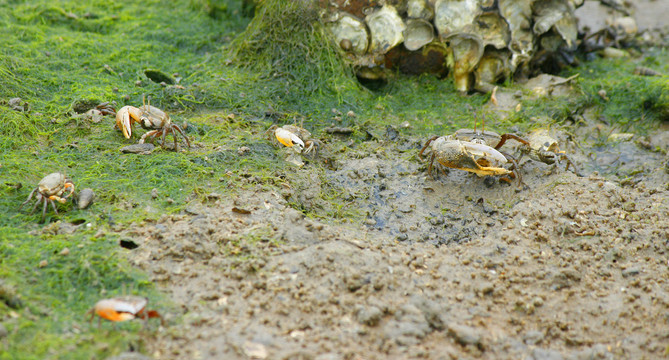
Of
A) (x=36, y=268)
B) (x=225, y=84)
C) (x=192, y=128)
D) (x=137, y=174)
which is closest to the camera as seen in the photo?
(x=36, y=268)

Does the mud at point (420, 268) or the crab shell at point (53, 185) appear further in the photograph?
the crab shell at point (53, 185)

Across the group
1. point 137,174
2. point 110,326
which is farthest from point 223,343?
point 137,174

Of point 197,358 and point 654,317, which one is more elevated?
point 197,358

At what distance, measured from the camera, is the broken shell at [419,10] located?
269 inches

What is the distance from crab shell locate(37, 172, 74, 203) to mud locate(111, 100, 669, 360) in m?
0.73

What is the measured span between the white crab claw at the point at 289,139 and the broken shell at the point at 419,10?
8.17ft

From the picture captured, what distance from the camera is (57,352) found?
3166 millimetres

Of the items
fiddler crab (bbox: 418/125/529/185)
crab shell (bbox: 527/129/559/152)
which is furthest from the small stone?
crab shell (bbox: 527/129/559/152)

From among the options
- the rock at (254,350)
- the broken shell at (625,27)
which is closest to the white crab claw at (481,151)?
the rock at (254,350)

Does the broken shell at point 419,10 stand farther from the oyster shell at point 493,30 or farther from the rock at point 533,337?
the rock at point 533,337

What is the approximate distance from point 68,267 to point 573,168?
4.80 meters

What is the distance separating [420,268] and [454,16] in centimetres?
387

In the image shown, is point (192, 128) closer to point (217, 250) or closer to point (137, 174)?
point (137, 174)

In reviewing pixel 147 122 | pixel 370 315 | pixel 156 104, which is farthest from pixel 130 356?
pixel 156 104
